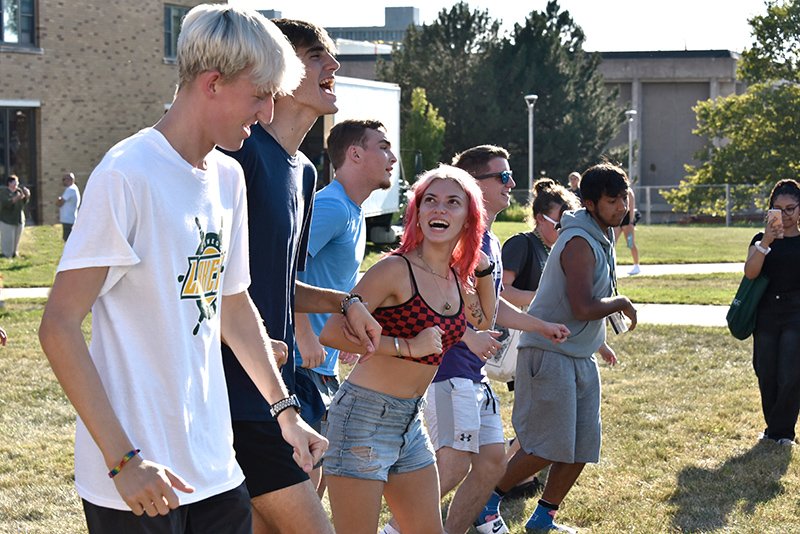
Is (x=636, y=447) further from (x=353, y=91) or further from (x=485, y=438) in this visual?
(x=353, y=91)

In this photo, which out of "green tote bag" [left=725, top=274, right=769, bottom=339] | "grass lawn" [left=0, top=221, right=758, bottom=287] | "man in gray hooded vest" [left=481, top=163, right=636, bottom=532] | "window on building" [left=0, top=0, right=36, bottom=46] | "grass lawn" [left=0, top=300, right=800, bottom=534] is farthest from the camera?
"window on building" [left=0, top=0, right=36, bottom=46]

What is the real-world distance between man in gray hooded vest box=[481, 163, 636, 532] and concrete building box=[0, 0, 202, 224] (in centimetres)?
2552

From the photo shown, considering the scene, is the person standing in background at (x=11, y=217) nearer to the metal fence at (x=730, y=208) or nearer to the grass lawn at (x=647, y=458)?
the grass lawn at (x=647, y=458)

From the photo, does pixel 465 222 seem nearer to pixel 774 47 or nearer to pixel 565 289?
pixel 565 289

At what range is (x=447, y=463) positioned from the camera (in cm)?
474

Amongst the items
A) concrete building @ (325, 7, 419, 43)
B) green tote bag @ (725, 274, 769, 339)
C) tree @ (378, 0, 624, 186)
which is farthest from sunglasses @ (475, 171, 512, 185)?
concrete building @ (325, 7, 419, 43)

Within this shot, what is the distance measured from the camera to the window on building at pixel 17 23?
27.2 metres

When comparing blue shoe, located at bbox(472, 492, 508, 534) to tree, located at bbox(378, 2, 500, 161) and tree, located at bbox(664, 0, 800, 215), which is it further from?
tree, located at bbox(378, 2, 500, 161)

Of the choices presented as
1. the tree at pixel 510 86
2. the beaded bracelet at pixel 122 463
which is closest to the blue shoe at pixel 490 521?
the beaded bracelet at pixel 122 463

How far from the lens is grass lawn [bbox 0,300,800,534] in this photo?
552 centimetres

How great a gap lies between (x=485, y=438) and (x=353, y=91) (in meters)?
16.0

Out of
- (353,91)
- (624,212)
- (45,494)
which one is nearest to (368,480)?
(624,212)

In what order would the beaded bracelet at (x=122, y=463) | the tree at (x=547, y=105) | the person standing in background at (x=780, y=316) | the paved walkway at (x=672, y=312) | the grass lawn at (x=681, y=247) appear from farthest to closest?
the tree at (x=547, y=105)
the grass lawn at (x=681, y=247)
the paved walkway at (x=672, y=312)
the person standing in background at (x=780, y=316)
the beaded bracelet at (x=122, y=463)

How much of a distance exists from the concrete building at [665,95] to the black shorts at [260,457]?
56.7 meters
